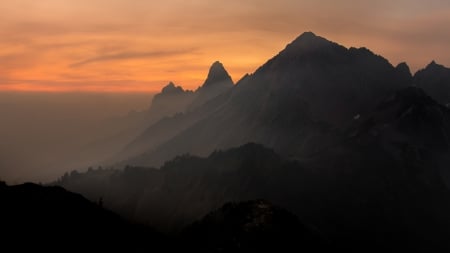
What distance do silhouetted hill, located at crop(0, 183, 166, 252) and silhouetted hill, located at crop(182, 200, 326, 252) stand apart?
24135mm

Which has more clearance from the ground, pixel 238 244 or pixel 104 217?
pixel 104 217

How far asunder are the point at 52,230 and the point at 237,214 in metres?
79.5

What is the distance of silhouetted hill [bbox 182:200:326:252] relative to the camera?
162375 millimetres

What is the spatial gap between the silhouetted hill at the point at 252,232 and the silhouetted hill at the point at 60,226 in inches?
Answer: 950

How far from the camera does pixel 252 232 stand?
16812 cm

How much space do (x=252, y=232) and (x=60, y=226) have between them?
2720 inches

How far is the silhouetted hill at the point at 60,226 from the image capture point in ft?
397

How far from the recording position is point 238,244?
161 meters

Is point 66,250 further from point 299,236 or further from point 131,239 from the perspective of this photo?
point 299,236

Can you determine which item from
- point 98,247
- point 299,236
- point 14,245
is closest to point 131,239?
point 98,247

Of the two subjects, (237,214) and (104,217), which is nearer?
(104,217)

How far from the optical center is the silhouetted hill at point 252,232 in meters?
162

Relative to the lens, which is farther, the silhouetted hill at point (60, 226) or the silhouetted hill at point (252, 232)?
the silhouetted hill at point (252, 232)

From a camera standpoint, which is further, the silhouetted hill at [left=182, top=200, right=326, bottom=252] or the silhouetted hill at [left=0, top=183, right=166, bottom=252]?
the silhouetted hill at [left=182, top=200, right=326, bottom=252]
